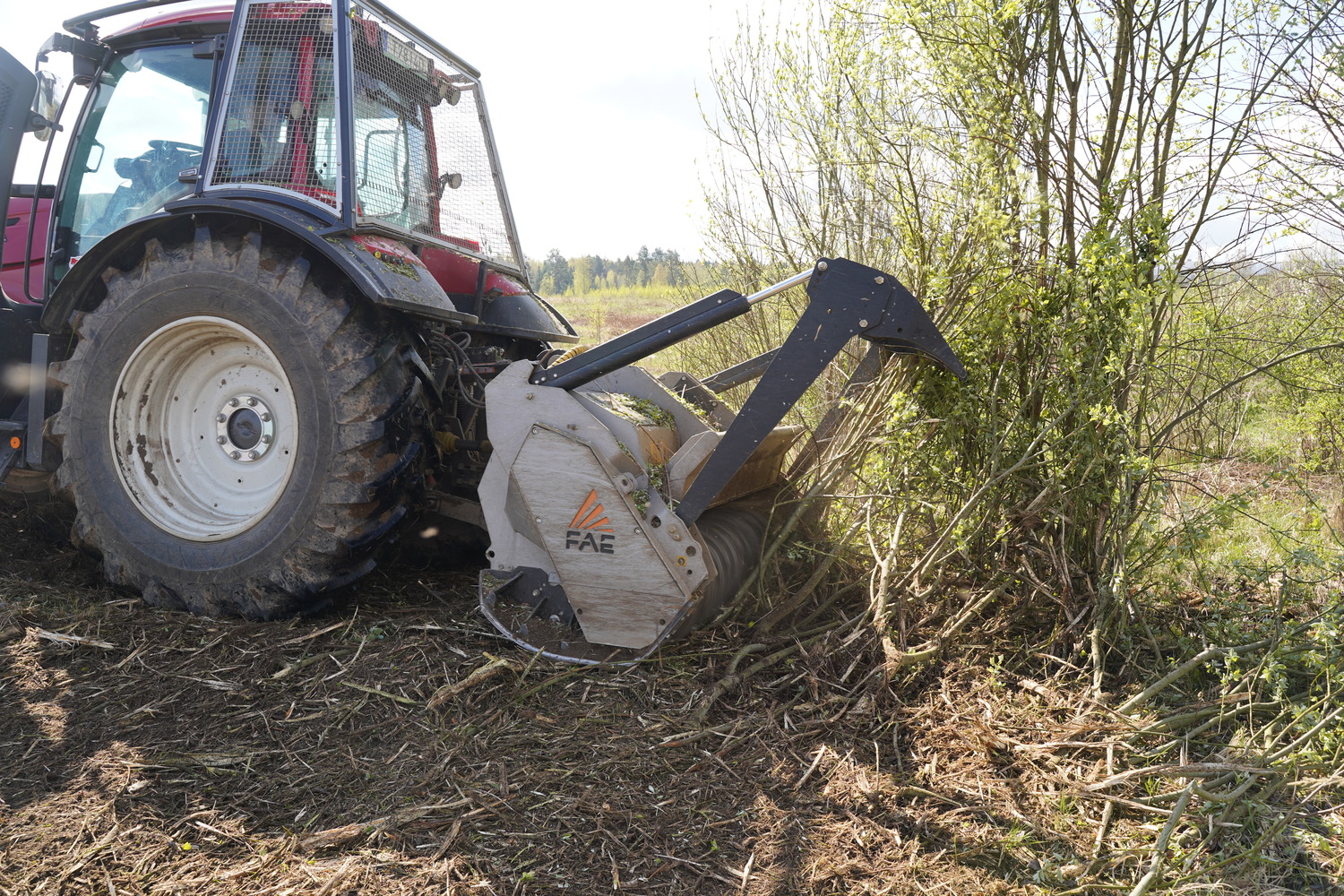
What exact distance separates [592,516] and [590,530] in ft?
0.15

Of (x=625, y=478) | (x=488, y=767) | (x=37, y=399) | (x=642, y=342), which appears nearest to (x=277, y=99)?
(x=37, y=399)

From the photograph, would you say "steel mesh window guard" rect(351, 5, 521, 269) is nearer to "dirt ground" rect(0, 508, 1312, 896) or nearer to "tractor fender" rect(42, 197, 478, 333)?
"tractor fender" rect(42, 197, 478, 333)

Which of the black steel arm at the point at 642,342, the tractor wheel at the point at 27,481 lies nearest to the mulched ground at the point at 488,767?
the tractor wheel at the point at 27,481

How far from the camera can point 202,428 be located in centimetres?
353

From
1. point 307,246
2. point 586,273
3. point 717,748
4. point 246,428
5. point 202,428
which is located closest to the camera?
point 717,748

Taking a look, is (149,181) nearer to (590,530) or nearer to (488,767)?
(590,530)

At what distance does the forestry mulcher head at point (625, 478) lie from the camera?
2789 millimetres

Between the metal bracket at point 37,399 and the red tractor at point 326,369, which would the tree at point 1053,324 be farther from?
the metal bracket at point 37,399

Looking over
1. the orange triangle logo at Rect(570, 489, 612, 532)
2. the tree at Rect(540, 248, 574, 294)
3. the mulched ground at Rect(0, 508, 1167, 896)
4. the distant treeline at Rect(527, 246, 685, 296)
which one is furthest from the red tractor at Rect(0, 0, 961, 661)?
the tree at Rect(540, 248, 574, 294)

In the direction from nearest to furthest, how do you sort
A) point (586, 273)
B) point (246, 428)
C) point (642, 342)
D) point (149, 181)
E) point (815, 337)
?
point (815, 337)
point (642, 342)
point (246, 428)
point (149, 181)
point (586, 273)

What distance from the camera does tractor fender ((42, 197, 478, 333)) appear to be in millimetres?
3043

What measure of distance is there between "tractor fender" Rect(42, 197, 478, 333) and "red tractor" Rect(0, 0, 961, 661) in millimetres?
12

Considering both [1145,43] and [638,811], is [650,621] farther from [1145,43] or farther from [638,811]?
[1145,43]

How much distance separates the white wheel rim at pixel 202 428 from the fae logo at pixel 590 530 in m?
1.14
